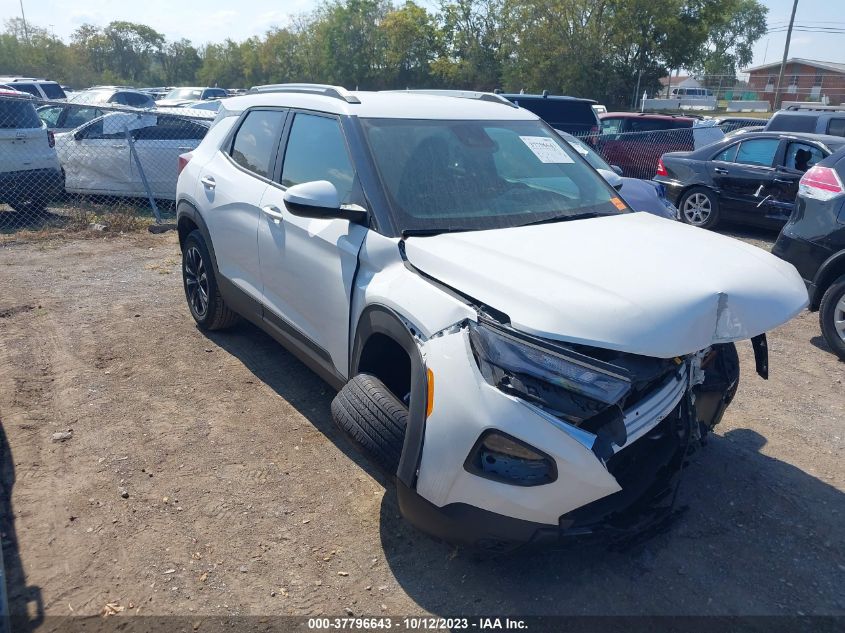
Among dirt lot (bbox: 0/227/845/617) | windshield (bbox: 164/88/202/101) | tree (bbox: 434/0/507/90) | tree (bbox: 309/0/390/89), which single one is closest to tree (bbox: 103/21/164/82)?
tree (bbox: 309/0/390/89)

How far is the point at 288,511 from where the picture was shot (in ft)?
11.2

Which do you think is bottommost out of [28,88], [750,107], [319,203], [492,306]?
[750,107]

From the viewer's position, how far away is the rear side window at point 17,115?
981cm

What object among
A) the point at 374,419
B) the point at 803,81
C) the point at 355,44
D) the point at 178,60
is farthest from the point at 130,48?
the point at 374,419

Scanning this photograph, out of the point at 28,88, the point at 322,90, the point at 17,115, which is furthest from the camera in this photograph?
the point at 28,88

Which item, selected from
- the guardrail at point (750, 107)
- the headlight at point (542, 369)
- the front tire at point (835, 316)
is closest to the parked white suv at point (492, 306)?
the headlight at point (542, 369)

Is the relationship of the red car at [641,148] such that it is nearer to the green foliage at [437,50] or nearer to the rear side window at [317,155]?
the rear side window at [317,155]

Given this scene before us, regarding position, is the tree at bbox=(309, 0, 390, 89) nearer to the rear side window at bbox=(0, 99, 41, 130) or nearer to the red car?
the red car

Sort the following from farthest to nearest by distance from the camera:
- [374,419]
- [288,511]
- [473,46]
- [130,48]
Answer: [130,48] < [473,46] < [288,511] < [374,419]

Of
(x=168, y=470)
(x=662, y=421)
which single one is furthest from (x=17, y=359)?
(x=662, y=421)

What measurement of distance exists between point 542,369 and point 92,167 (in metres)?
10.7

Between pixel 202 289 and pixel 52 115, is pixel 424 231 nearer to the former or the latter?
pixel 202 289

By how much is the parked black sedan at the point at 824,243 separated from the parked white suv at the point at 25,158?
9.55 meters

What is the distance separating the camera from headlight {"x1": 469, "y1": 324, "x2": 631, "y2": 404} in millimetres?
2389
